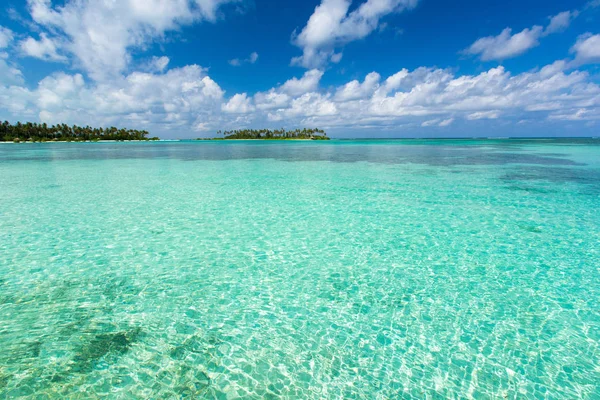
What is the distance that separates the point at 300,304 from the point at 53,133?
14935cm

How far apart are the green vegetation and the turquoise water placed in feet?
435

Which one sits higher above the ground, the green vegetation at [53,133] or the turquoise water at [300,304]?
the green vegetation at [53,133]

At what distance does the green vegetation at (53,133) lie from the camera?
10506 cm

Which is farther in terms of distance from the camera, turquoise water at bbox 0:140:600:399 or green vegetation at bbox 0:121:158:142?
green vegetation at bbox 0:121:158:142

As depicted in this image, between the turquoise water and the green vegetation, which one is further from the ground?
the green vegetation

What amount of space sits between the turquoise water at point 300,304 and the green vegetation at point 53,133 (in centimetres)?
13244

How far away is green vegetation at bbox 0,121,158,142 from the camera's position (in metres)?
105

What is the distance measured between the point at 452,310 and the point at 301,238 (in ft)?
14.1

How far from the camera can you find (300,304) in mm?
5273

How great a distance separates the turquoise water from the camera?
3674 mm

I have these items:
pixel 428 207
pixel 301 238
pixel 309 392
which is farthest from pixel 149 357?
pixel 428 207

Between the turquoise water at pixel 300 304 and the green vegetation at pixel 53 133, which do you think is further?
the green vegetation at pixel 53 133

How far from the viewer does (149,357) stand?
3.98 metres

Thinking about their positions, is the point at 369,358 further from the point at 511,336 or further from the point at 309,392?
the point at 511,336
